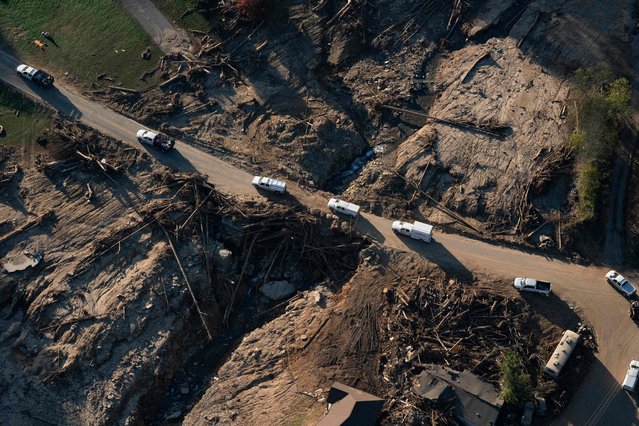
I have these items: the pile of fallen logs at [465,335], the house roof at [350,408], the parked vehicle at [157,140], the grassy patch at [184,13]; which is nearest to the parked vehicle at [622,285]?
the pile of fallen logs at [465,335]

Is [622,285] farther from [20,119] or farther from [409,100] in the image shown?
[20,119]

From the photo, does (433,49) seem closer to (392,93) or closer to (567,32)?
(392,93)

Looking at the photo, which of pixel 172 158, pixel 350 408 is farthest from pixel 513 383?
pixel 172 158

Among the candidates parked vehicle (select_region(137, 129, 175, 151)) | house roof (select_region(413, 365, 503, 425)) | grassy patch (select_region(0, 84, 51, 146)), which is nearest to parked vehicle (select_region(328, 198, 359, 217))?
house roof (select_region(413, 365, 503, 425))

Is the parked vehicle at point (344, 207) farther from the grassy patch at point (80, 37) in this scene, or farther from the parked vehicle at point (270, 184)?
the grassy patch at point (80, 37)

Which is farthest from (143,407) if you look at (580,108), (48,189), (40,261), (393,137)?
(580,108)
